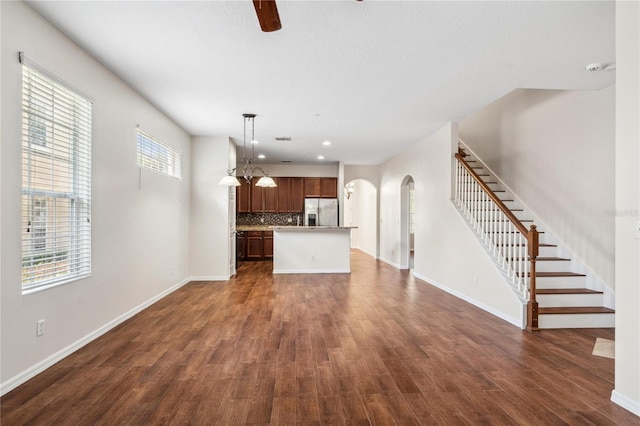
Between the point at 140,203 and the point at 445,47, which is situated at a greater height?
the point at 445,47

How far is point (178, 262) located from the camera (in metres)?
5.50

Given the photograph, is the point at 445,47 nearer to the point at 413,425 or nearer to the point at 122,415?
the point at 413,425

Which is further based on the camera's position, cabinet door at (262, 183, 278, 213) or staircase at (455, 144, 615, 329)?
cabinet door at (262, 183, 278, 213)

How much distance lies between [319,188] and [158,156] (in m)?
5.30

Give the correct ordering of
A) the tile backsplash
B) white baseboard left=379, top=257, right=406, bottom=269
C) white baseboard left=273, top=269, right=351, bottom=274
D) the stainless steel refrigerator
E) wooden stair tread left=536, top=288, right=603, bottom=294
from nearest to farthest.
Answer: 1. wooden stair tread left=536, top=288, right=603, bottom=294
2. white baseboard left=273, top=269, right=351, bottom=274
3. white baseboard left=379, top=257, right=406, bottom=269
4. the stainless steel refrigerator
5. the tile backsplash

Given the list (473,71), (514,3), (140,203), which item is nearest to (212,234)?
(140,203)

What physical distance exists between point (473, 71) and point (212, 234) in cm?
480

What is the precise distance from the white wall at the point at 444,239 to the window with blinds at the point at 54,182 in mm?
4452

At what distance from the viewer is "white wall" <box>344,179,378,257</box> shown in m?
9.89

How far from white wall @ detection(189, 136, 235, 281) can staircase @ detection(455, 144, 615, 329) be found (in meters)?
4.06

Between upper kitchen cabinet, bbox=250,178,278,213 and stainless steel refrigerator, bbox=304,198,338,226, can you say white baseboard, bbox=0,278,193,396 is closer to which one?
upper kitchen cabinet, bbox=250,178,278,213

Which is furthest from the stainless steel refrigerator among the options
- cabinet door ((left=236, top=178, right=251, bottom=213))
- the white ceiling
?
the white ceiling

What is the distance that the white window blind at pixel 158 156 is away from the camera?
4.21 meters
